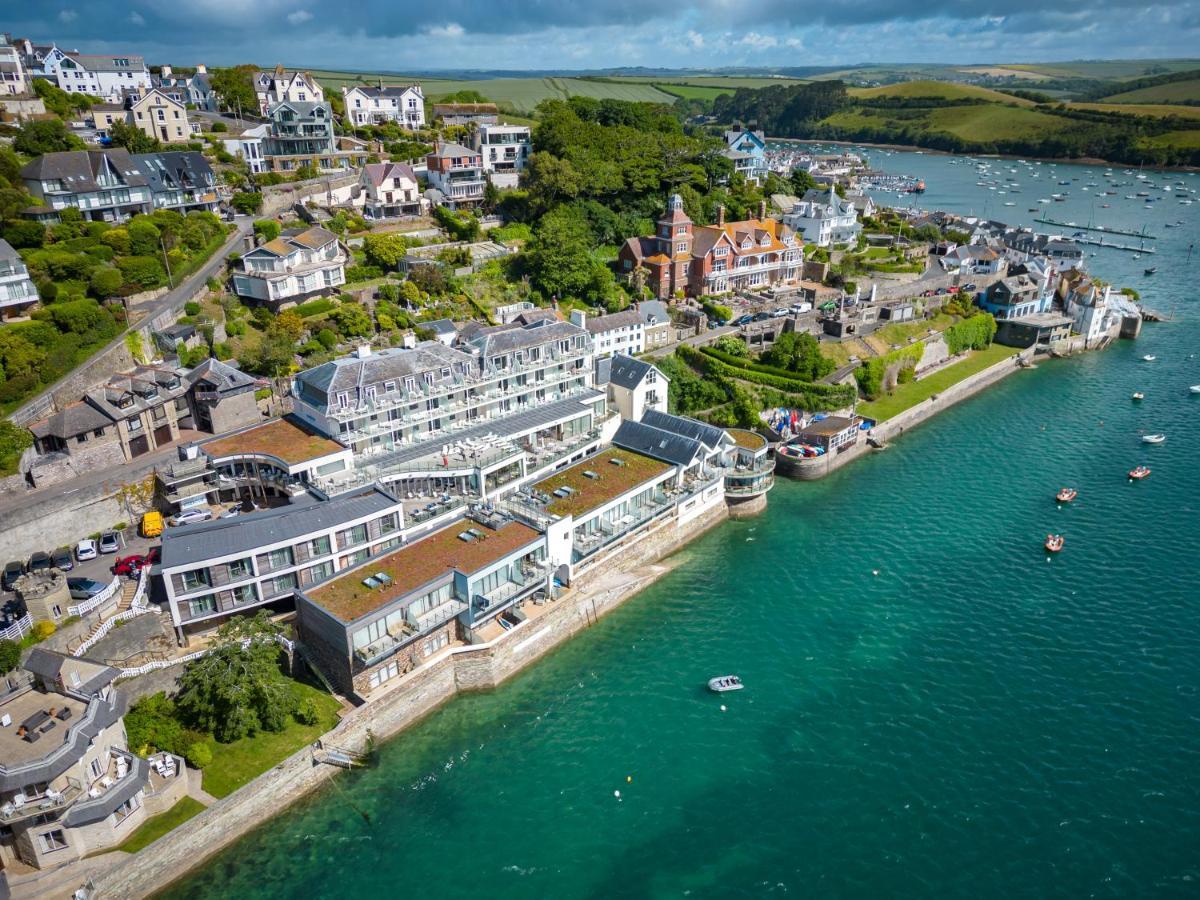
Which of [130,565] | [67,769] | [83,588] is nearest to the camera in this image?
[67,769]

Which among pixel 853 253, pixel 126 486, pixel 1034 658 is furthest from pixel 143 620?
pixel 853 253

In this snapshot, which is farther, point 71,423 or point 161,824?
point 71,423

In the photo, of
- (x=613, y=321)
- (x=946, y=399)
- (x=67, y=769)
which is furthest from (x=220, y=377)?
(x=946, y=399)

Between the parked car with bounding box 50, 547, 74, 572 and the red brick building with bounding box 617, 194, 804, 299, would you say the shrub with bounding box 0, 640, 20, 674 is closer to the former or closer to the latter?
the parked car with bounding box 50, 547, 74, 572

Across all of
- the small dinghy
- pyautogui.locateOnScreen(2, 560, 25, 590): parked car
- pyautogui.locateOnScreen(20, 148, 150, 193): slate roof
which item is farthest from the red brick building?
pyautogui.locateOnScreen(2, 560, 25, 590): parked car

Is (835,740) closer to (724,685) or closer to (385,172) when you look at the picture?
(724,685)

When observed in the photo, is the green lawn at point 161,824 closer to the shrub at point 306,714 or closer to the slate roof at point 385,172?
the shrub at point 306,714

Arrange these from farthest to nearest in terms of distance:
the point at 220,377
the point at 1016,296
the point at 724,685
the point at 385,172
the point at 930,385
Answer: the point at 1016,296 → the point at 385,172 → the point at 930,385 → the point at 220,377 → the point at 724,685
